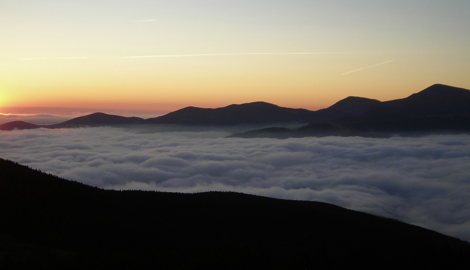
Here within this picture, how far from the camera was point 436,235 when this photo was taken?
168 ft

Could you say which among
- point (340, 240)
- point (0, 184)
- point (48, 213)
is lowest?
point (340, 240)

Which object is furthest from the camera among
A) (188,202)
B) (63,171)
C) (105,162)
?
(105,162)

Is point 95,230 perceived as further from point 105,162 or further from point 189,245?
point 105,162

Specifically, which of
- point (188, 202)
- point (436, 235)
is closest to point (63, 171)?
point (188, 202)

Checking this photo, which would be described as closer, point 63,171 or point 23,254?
point 23,254

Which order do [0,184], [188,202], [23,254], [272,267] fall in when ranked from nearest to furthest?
[23,254] → [272,267] → [0,184] → [188,202]

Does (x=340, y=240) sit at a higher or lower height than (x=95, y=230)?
lower

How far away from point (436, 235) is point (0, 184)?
56.4 meters

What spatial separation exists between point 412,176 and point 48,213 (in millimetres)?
188781

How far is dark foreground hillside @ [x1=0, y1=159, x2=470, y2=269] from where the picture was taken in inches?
918

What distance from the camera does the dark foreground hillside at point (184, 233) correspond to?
23.3 meters

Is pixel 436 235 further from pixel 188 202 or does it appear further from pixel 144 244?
pixel 144 244

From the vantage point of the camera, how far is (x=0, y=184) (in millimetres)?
33719

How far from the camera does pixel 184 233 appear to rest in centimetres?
3844
